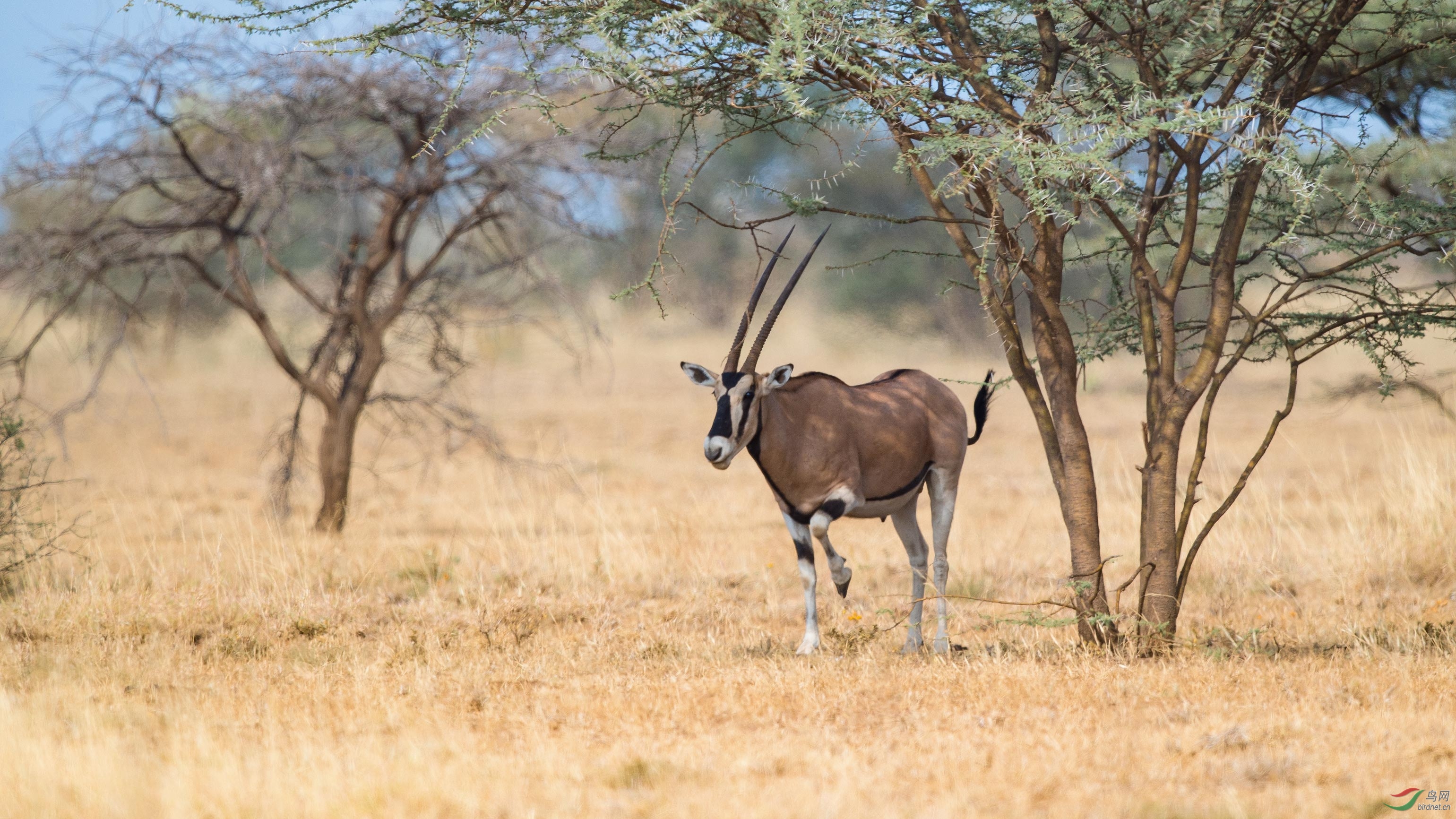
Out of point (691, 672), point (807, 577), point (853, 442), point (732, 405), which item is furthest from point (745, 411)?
point (691, 672)

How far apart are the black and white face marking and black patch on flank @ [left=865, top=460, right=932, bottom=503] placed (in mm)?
879

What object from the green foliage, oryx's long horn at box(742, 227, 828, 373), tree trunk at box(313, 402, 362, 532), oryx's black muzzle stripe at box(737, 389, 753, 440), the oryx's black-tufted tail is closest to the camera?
the green foliage

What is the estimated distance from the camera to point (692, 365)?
7051mm

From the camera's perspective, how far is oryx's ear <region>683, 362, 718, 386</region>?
6.77 metres

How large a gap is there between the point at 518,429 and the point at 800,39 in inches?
745

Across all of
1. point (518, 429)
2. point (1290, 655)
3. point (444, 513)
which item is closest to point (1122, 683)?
point (1290, 655)

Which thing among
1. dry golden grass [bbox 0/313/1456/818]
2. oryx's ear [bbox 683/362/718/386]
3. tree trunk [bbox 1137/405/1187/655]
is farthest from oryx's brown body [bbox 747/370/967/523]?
tree trunk [bbox 1137/405/1187/655]

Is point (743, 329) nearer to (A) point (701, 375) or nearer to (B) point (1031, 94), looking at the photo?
(A) point (701, 375)

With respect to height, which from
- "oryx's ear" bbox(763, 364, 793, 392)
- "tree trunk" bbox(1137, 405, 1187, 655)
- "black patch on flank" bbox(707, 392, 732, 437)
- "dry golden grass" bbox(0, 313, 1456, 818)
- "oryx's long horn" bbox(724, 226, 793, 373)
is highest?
"oryx's long horn" bbox(724, 226, 793, 373)

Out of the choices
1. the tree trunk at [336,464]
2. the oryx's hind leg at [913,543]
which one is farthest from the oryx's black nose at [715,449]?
the tree trunk at [336,464]

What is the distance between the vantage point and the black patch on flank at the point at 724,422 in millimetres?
6473

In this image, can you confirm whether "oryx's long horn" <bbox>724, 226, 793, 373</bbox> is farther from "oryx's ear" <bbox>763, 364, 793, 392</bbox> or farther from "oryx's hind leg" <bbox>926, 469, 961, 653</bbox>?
"oryx's hind leg" <bbox>926, 469, 961, 653</bbox>

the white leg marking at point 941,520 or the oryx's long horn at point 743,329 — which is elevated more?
the oryx's long horn at point 743,329

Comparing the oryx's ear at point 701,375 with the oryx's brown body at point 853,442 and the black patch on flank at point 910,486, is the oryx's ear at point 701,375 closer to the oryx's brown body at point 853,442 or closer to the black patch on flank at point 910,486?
the oryx's brown body at point 853,442
